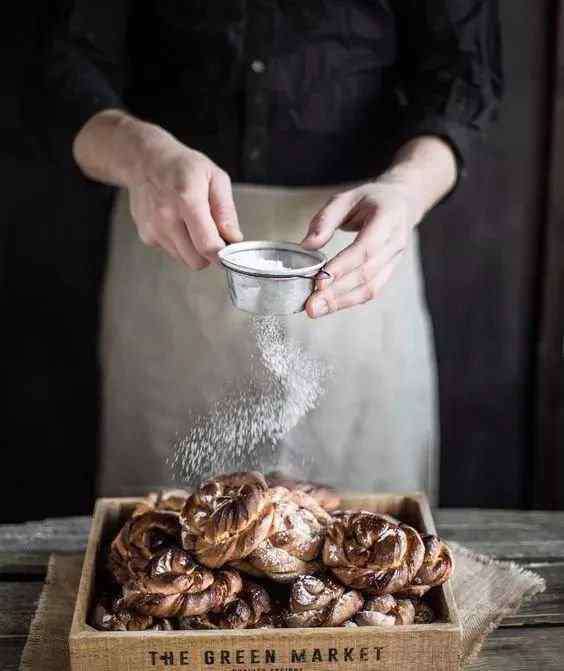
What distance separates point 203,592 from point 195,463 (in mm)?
376

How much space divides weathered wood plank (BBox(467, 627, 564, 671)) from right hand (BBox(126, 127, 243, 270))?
0.63m

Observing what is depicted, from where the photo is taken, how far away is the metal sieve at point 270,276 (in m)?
1.17

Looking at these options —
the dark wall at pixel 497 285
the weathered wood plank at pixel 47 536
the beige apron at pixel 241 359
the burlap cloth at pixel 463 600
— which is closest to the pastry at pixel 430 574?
the burlap cloth at pixel 463 600

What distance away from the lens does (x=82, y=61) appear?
1.70 m

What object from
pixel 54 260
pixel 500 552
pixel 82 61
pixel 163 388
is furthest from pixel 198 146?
pixel 500 552

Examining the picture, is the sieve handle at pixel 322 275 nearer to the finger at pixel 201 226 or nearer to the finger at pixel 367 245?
the finger at pixel 367 245

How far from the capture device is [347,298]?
1.34 meters

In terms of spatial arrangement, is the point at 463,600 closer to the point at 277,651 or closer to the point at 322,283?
the point at 277,651

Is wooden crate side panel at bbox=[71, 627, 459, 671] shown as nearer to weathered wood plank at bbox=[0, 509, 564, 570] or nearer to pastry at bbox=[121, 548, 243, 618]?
pastry at bbox=[121, 548, 243, 618]

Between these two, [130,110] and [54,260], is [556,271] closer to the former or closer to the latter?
[130,110]

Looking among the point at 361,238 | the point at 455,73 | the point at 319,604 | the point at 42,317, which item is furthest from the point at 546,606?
the point at 42,317

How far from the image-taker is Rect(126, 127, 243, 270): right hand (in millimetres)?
1307

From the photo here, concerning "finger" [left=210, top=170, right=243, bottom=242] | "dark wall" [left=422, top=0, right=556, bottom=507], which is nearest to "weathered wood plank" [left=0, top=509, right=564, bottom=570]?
"finger" [left=210, top=170, right=243, bottom=242]

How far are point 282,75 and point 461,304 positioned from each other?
0.87 meters
